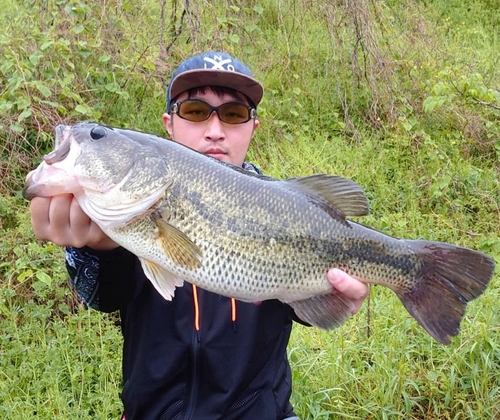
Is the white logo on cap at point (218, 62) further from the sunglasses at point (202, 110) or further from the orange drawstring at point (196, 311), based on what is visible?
the orange drawstring at point (196, 311)

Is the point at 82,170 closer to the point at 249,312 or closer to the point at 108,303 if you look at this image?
the point at 108,303

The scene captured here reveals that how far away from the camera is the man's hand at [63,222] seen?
175 cm

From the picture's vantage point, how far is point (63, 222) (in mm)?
1765

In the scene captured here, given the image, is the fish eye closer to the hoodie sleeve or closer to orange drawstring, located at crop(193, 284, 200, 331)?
the hoodie sleeve

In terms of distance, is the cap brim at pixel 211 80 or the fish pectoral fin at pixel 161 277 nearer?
the fish pectoral fin at pixel 161 277

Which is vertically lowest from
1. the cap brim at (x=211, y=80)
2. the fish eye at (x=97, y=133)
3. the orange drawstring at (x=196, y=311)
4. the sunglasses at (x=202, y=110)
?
the orange drawstring at (x=196, y=311)

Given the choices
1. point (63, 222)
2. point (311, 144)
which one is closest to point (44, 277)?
point (63, 222)

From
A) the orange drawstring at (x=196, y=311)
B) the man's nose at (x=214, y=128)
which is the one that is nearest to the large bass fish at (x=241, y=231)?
the orange drawstring at (x=196, y=311)

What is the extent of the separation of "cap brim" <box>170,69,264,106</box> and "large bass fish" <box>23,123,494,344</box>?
559 mm

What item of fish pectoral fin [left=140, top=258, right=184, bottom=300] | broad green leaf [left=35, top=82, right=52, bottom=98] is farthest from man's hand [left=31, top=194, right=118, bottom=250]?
broad green leaf [left=35, top=82, right=52, bottom=98]

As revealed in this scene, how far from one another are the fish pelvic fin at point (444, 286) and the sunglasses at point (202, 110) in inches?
36.6

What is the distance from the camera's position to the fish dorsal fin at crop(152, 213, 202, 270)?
174cm

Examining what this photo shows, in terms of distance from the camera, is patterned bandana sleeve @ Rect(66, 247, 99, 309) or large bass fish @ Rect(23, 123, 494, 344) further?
patterned bandana sleeve @ Rect(66, 247, 99, 309)

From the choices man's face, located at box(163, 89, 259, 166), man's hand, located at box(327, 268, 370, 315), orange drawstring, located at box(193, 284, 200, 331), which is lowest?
orange drawstring, located at box(193, 284, 200, 331)
